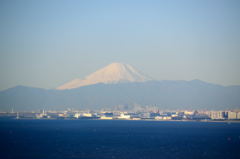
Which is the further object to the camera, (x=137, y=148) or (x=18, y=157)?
(x=137, y=148)

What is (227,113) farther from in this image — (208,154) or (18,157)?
(18,157)

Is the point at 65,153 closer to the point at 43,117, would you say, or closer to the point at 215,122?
the point at 215,122

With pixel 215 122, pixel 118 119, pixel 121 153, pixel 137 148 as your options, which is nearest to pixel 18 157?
pixel 121 153

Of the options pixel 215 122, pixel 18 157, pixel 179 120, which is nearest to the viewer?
pixel 18 157

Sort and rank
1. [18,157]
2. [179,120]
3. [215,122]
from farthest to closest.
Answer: [179,120] < [215,122] < [18,157]

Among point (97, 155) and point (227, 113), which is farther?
point (227, 113)

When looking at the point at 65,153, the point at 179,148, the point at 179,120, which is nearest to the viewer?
the point at 65,153

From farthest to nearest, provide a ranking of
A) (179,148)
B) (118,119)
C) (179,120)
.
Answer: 1. (118,119)
2. (179,120)
3. (179,148)

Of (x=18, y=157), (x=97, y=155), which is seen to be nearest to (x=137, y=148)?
(x=97, y=155)

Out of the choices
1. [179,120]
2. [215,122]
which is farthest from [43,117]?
[215,122]
